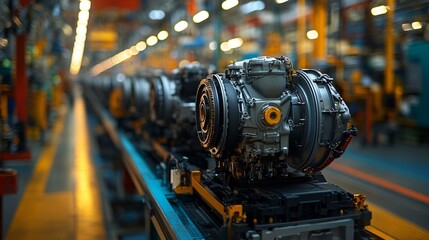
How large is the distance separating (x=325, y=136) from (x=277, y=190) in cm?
44

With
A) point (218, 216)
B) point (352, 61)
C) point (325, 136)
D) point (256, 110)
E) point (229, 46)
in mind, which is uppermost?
point (229, 46)

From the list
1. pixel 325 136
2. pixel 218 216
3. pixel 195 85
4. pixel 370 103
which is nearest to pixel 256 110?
pixel 325 136

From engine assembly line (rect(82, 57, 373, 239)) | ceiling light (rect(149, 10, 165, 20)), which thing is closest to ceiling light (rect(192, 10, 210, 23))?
ceiling light (rect(149, 10, 165, 20))

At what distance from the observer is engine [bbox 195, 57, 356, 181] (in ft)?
8.31

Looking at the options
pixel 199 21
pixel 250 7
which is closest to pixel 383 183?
pixel 199 21

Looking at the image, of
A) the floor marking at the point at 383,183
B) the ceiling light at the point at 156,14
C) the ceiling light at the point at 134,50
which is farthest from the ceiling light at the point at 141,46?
the floor marking at the point at 383,183

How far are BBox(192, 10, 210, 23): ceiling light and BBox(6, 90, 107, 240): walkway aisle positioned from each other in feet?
14.2

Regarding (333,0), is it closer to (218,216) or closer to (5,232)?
(218,216)

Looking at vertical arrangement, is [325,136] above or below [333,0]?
below

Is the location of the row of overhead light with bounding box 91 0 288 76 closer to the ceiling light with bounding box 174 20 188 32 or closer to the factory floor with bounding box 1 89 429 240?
the ceiling light with bounding box 174 20 188 32

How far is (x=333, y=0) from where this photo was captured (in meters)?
5.41

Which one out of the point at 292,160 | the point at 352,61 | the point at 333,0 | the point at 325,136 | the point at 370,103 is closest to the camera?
the point at 325,136

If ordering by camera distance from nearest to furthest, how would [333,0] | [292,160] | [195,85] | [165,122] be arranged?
[292,160], [195,85], [165,122], [333,0]

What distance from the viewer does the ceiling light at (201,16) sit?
1014 centimetres
